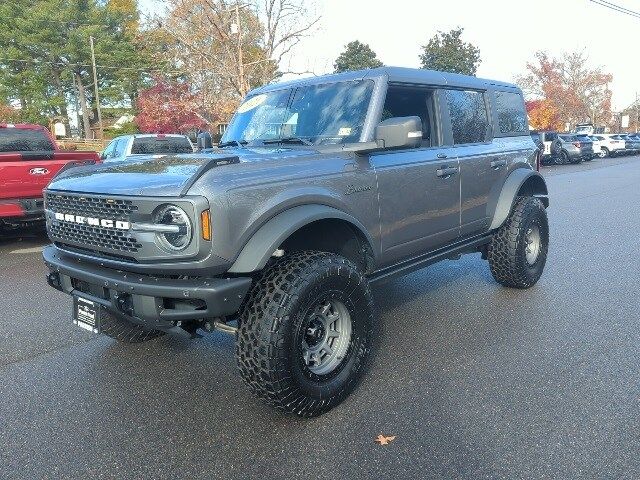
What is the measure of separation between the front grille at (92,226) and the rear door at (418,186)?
1.62m

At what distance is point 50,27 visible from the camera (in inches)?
1810

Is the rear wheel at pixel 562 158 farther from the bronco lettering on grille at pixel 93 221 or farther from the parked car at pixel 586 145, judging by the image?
the bronco lettering on grille at pixel 93 221

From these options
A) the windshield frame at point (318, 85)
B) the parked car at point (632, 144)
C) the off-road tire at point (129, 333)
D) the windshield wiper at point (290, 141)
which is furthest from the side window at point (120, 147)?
the parked car at point (632, 144)

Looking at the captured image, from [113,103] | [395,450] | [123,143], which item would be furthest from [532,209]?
[113,103]

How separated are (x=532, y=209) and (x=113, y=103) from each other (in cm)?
5057

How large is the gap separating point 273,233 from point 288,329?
1.68ft

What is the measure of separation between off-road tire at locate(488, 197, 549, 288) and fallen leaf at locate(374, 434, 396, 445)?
9.03ft

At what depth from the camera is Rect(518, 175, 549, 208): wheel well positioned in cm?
535

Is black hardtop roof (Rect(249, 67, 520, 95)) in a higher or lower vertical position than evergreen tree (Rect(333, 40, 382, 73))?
lower

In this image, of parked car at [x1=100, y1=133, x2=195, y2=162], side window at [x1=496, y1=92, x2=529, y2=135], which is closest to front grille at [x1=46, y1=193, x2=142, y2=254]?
side window at [x1=496, y1=92, x2=529, y2=135]

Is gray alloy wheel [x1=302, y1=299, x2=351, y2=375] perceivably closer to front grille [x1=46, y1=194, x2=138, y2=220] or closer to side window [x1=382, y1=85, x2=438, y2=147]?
front grille [x1=46, y1=194, x2=138, y2=220]

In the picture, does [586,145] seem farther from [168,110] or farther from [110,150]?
[110,150]

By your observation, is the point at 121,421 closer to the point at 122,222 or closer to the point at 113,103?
the point at 122,222

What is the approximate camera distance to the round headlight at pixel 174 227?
2.67 m
